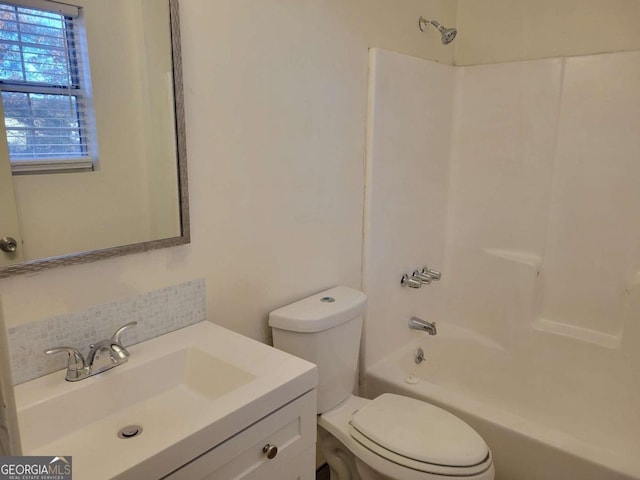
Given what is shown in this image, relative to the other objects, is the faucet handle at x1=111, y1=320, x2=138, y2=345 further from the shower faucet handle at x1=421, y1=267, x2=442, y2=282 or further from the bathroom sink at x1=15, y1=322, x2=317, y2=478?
the shower faucet handle at x1=421, y1=267, x2=442, y2=282

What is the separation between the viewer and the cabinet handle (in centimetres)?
117

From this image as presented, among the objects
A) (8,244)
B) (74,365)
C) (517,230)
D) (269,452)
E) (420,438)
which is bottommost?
(420,438)

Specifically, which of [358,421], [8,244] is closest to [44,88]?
[8,244]

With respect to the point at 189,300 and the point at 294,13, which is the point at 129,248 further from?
the point at 294,13

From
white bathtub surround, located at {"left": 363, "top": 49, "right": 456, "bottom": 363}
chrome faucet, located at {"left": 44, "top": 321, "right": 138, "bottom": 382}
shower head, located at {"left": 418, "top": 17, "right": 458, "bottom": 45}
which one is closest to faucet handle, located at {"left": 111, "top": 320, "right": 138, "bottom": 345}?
chrome faucet, located at {"left": 44, "top": 321, "right": 138, "bottom": 382}

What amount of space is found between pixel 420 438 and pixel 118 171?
125 cm

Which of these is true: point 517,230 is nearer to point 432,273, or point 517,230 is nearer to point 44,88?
point 432,273

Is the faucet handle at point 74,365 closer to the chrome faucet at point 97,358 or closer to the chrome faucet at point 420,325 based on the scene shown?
the chrome faucet at point 97,358

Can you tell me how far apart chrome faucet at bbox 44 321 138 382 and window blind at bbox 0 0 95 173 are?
0.44 meters

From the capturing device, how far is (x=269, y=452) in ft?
3.86

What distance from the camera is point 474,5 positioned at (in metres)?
2.42

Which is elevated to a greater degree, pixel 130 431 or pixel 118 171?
pixel 118 171

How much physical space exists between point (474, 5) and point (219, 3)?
5.21 feet

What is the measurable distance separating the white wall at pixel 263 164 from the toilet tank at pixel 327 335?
88 millimetres
